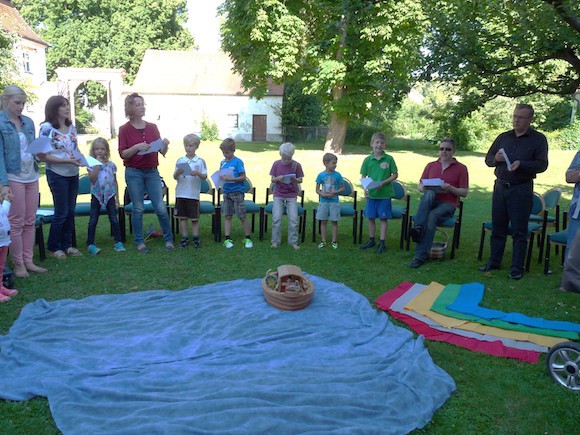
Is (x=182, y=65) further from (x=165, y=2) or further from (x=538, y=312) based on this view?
(x=538, y=312)

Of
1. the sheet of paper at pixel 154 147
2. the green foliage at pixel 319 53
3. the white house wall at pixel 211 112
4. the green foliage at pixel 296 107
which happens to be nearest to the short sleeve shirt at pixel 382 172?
the sheet of paper at pixel 154 147

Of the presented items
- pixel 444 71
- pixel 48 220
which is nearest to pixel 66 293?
pixel 48 220

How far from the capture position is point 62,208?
664cm

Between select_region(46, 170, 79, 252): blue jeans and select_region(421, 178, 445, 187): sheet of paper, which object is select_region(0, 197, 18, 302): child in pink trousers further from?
select_region(421, 178, 445, 187): sheet of paper

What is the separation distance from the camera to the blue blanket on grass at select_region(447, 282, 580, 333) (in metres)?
4.89

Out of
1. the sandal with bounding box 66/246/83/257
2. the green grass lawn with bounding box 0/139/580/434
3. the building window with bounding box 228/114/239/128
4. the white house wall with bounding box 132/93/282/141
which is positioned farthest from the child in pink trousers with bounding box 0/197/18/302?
the building window with bounding box 228/114/239/128

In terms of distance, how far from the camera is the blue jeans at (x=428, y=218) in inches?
275

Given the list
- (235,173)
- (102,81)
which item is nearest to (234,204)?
(235,173)

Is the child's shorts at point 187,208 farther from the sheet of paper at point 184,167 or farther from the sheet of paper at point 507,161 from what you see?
the sheet of paper at point 507,161

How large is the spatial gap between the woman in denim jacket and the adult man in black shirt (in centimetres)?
588

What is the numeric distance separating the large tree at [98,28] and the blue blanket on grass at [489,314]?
42.5 metres

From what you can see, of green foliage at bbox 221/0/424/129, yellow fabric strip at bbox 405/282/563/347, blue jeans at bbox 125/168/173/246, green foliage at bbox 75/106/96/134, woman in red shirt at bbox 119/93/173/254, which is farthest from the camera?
green foliage at bbox 75/106/96/134

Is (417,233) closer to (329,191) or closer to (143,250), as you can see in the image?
(329,191)

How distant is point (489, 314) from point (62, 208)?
540 centimetres
